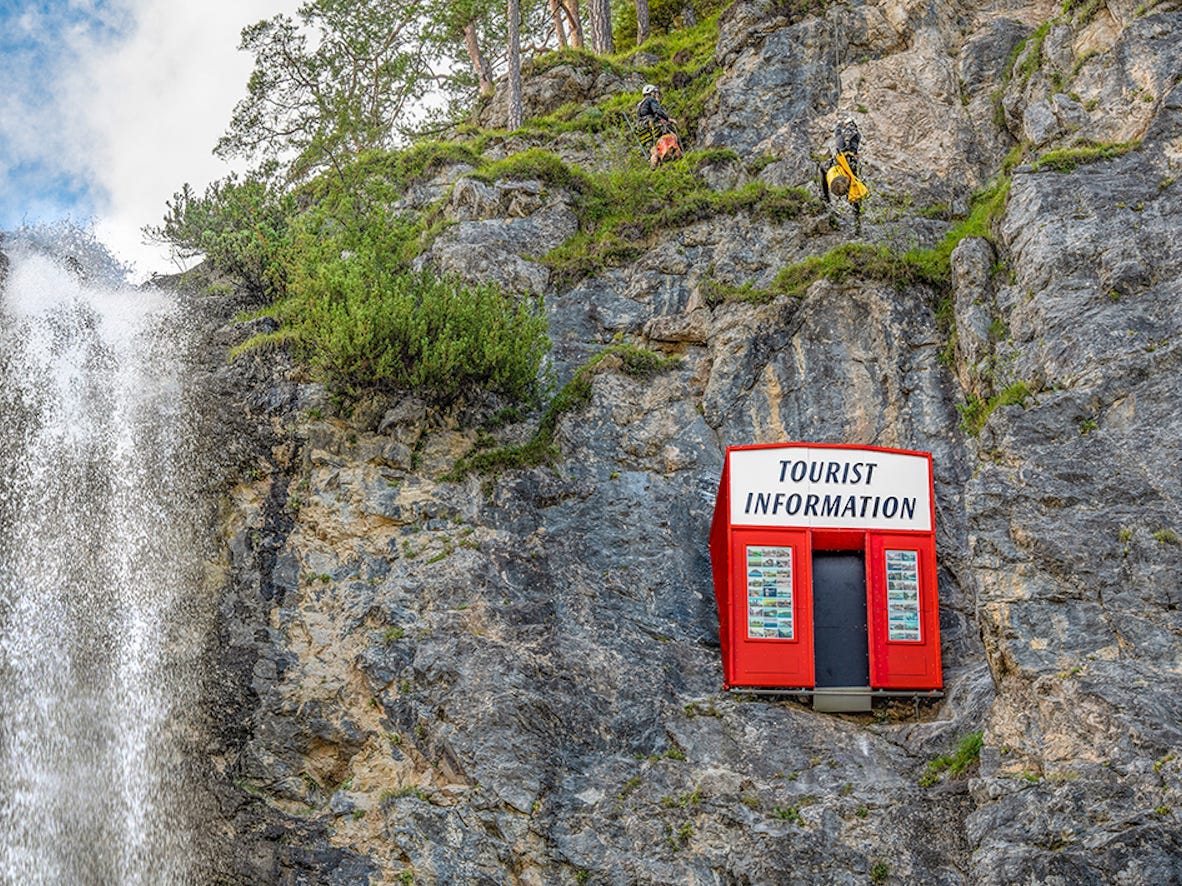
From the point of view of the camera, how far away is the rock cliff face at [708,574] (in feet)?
40.8

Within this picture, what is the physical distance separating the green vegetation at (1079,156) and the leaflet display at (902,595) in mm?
6294

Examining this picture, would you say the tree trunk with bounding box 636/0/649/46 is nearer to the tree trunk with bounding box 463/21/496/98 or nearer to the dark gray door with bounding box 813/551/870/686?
the tree trunk with bounding box 463/21/496/98

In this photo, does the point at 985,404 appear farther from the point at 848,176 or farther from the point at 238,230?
the point at 238,230

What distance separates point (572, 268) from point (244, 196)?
6408 millimetres

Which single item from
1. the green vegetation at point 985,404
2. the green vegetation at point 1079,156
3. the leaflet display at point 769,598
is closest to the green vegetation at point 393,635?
the leaflet display at point 769,598

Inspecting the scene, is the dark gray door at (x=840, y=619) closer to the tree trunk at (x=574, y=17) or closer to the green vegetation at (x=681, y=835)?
the green vegetation at (x=681, y=835)

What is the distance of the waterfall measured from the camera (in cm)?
1381

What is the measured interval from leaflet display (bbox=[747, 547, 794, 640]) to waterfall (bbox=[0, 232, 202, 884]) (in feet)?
22.1

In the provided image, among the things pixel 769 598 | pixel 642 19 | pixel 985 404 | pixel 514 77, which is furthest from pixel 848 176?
pixel 642 19

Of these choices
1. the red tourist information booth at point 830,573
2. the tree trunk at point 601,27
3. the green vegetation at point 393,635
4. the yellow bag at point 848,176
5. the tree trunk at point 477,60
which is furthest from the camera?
the tree trunk at point 477,60

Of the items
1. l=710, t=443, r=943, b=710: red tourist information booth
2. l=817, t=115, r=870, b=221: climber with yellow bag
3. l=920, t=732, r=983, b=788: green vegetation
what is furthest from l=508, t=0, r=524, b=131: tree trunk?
l=920, t=732, r=983, b=788: green vegetation

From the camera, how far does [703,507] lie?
1633 cm

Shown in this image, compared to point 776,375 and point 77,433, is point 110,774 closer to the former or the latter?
point 77,433

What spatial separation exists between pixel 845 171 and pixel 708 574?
299 inches
